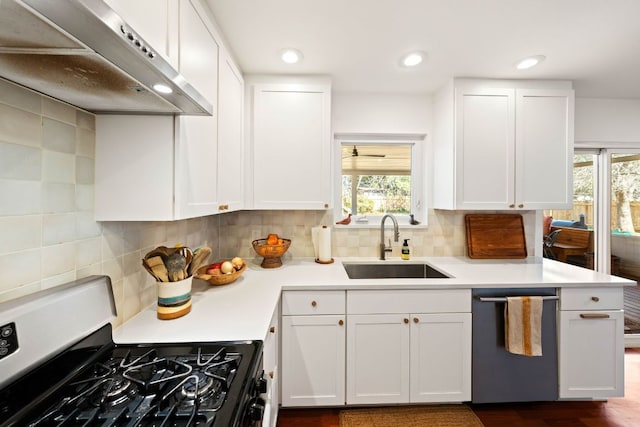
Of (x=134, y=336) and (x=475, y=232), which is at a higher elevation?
(x=475, y=232)

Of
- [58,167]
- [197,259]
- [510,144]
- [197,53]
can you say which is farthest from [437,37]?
[58,167]

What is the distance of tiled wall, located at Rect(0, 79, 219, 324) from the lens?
2.47 feet

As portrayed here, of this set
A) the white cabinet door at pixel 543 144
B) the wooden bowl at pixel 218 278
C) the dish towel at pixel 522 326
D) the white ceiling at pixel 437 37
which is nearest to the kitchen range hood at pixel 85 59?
the white ceiling at pixel 437 37

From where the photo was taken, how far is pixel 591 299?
1.71 meters

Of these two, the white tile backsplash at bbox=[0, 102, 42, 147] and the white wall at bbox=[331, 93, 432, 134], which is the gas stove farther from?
the white wall at bbox=[331, 93, 432, 134]

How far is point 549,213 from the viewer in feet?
8.40

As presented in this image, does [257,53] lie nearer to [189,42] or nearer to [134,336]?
[189,42]

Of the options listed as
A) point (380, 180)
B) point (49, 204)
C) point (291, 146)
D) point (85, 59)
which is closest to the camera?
point (85, 59)

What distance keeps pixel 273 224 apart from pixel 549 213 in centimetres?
258

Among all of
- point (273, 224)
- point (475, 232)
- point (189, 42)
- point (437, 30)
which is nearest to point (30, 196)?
point (189, 42)

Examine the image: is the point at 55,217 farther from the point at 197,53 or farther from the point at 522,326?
the point at 522,326

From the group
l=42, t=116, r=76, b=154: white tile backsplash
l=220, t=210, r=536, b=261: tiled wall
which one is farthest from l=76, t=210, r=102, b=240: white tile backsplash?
l=220, t=210, r=536, b=261: tiled wall

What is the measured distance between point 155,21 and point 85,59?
0.34m

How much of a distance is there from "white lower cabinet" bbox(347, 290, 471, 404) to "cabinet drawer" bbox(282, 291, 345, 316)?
13 cm
